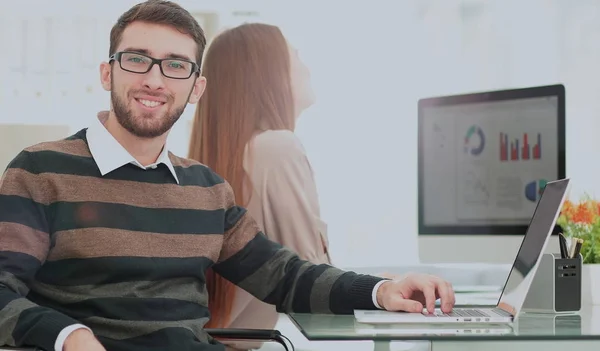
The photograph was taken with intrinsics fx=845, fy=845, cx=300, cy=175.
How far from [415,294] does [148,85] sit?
0.72 metres

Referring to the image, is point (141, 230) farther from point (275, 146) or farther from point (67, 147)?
point (275, 146)

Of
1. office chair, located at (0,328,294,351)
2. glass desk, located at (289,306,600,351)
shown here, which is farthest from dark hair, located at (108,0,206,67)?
glass desk, located at (289,306,600,351)

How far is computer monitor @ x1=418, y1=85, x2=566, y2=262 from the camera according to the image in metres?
2.92

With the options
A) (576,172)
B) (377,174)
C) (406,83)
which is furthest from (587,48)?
(377,174)

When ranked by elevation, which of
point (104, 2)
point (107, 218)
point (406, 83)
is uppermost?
point (104, 2)

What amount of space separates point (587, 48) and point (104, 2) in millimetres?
3399

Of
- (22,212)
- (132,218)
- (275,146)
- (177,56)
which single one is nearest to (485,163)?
(275,146)

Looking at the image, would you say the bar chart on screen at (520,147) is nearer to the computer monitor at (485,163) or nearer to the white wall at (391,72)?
the computer monitor at (485,163)

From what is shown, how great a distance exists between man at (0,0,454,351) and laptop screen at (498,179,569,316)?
0.13 metres

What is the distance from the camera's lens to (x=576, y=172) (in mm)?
5395

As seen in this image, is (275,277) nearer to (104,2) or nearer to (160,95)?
(160,95)

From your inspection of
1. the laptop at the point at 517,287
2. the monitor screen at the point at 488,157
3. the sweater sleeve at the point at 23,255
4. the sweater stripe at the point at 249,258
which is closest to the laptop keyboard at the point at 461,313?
the laptop at the point at 517,287

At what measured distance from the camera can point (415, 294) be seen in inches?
68.3

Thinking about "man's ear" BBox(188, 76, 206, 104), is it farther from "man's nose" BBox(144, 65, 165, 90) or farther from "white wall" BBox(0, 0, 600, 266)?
"white wall" BBox(0, 0, 600, 266)
